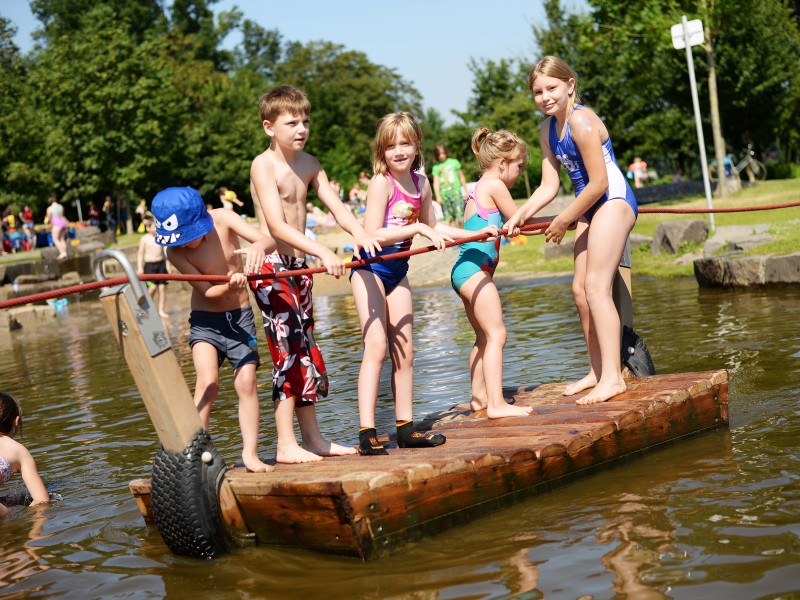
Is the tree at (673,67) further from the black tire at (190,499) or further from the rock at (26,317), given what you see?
the black tire at (190,499)

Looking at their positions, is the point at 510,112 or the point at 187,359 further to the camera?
the point at 510,112

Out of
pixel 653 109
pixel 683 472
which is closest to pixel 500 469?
pixel 683 472

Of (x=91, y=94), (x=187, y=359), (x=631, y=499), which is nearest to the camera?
(x=631, y=499)

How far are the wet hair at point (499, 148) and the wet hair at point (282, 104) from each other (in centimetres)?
130

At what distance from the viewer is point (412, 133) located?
540 centimetres

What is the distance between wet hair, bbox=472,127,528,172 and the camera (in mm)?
6152

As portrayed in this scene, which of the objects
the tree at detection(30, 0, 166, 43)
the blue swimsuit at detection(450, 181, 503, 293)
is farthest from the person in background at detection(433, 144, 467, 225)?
the tree at detection(30, 0, 166, 43)

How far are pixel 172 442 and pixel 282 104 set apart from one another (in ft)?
5.95

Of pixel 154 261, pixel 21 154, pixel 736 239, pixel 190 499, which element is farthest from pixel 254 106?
A: pixel 190 499

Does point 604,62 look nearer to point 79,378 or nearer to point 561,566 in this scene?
point 79,378

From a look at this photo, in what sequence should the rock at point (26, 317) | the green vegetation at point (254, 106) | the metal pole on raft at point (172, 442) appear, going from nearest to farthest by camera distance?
the metal pole on raft at point (172, 442)
the rock at point (26, 317)
the green vegetation at point (254, 106)

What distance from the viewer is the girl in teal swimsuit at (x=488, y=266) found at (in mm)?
5840

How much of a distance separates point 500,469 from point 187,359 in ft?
26.6

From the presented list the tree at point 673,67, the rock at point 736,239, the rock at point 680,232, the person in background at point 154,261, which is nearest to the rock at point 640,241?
the rock at point 680,232
